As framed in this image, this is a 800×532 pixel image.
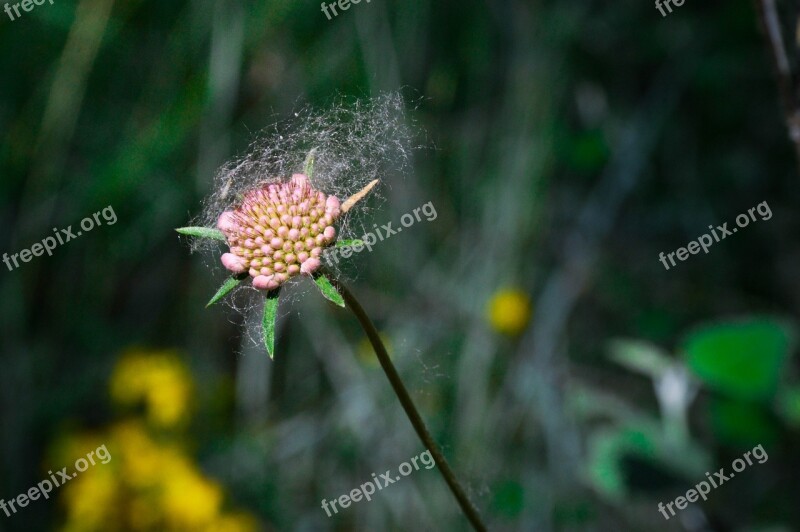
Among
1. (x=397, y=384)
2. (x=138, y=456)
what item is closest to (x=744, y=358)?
(x=397, y=384)

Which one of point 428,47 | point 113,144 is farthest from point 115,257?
point 428,47

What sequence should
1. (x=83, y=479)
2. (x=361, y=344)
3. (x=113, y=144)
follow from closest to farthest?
1. (x=83, y=479)
2. (x=113, y=144)
3. (x=361, y=344)

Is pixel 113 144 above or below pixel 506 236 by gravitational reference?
above

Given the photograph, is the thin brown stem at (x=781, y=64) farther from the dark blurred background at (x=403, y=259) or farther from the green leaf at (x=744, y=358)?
the dark blurred background at (x=403, y=259)

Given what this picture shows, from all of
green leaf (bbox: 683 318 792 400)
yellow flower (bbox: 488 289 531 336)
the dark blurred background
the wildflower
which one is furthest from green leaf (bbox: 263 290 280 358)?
yellow flower (bbox: 488 289 531 336)

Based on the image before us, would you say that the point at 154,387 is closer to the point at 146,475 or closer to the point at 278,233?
A: the point at 146,475

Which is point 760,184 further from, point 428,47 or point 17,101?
point 17,101
